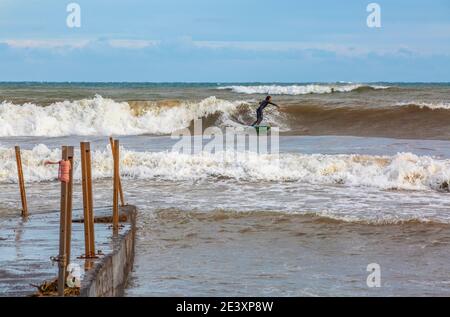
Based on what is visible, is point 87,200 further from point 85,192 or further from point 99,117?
point 99,117

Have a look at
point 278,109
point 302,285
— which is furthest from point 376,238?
point 278,109

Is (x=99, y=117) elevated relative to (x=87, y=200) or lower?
lower

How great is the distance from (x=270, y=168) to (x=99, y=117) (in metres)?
17.0

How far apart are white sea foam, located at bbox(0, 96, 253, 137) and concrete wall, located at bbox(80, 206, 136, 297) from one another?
74.6 feet

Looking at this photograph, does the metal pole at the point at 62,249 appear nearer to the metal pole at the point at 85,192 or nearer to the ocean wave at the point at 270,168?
the metal pole at the point at 85,192

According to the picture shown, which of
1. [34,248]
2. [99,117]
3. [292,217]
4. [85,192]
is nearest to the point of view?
[85,192]

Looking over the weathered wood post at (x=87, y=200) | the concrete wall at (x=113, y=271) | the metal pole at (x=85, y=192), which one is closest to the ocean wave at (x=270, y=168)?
the concrete wall at (x=113, y=271)

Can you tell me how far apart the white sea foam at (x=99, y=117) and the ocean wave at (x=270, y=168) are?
11915 millimetres

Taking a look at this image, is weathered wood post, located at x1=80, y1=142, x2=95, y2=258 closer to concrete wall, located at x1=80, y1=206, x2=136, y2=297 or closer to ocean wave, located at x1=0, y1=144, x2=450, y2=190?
concrete wall, located at x1=80, y1=206, x2=136, y2=297

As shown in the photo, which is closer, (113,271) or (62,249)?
(62,249)

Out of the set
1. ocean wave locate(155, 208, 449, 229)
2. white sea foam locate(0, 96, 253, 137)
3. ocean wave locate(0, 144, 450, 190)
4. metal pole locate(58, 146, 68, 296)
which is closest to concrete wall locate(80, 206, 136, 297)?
metal pole locate(58, 146, 68, 296)

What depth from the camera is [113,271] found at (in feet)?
26.1

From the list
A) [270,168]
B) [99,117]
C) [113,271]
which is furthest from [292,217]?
[99,117]

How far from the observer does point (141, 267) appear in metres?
9.52
